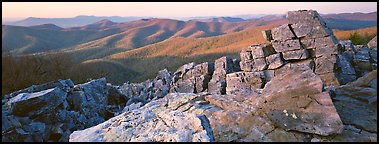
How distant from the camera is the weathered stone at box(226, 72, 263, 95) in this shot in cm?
2061

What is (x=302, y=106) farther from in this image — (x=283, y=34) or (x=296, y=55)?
(x=283, y=34)

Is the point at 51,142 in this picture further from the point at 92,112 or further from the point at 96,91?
the point at 96,91

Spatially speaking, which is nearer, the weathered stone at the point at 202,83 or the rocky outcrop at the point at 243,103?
the rocky outcrop at the point at 243,103

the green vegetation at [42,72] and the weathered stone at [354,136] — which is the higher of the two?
the weathered stone at [354,136]

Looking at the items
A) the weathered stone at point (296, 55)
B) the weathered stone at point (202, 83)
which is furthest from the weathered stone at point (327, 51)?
the weathered stone at point (202, 83)

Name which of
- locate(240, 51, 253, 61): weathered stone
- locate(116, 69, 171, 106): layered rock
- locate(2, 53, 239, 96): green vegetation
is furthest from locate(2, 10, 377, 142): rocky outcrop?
locate(2, 53, 239, 96): green vegetation

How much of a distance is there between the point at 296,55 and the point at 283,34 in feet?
5.92

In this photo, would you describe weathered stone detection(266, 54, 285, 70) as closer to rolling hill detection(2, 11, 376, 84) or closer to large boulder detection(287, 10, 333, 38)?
large boulder detection(287, 10, 333, 38)

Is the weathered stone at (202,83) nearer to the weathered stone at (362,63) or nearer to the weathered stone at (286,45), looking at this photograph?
the weathered stone at (286,45)

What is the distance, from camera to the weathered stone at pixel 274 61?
20969 mm

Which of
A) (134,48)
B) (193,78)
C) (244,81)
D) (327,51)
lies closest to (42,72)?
(193,78)

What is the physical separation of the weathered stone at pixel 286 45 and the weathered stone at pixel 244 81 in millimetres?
2363

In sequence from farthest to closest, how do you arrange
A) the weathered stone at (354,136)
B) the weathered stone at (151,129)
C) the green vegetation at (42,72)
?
the green vegetation at (42,72)
the weathered stone at (354,136)
the weathered stone at (151,129)

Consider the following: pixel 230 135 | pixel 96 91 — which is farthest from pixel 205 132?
pixel 96 91
